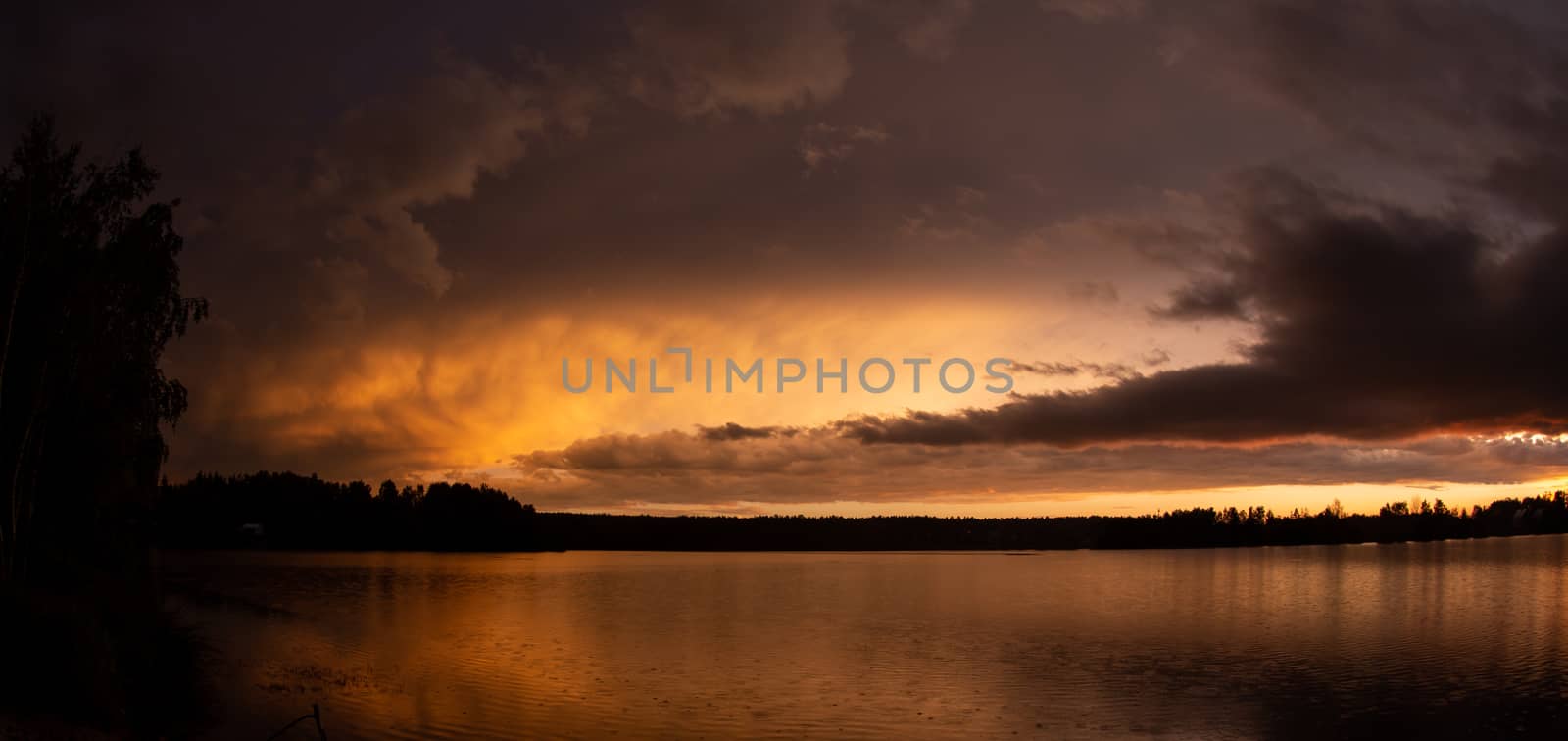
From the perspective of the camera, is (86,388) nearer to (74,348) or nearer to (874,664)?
(74,348)

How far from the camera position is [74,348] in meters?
34.4

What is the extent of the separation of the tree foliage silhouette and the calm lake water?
776 centimetres

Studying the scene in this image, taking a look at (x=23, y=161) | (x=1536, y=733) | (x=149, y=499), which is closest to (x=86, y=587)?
(x=149, y=499)

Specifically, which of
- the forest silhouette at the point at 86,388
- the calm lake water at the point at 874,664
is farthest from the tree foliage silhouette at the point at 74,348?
the calm lake water at the point at 874,664

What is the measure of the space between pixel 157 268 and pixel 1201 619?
192 feet

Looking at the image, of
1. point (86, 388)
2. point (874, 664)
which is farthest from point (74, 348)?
point (874, 664)

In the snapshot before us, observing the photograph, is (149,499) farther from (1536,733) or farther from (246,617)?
(1536,733)

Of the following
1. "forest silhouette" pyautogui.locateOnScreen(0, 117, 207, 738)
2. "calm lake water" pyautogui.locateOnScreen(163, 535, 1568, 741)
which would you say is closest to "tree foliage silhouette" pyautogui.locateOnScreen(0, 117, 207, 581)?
"forest silhouette" pyautogui.locateOnScreen(0, 117, 207, 738)

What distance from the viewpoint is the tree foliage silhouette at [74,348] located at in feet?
109

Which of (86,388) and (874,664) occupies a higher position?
(86,388)

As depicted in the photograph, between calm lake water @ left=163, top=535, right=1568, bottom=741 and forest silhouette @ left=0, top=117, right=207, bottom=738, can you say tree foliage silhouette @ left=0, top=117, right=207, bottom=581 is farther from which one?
calm lake water @ left=163, top=535, right=1568, bottom=741

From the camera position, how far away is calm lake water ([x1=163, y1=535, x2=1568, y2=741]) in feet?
97.0

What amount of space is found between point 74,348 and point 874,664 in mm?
30511

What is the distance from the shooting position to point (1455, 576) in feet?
390
